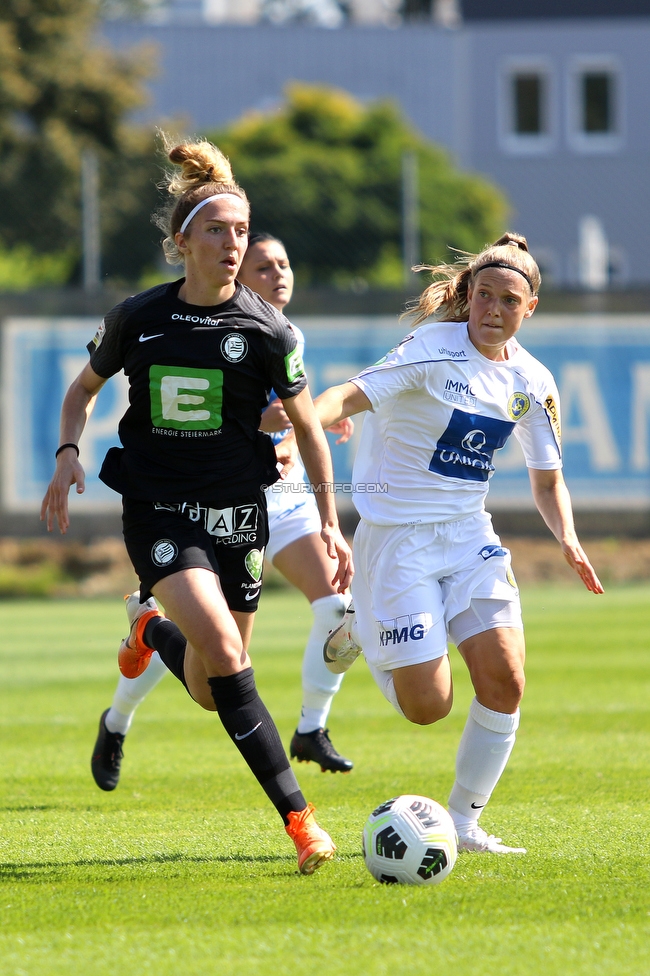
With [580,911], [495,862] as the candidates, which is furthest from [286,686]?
[580,911]

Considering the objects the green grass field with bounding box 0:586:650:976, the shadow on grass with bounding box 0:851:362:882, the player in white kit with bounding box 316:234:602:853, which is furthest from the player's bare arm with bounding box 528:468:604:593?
the shadow on grass with bounding box 0:851:362:882

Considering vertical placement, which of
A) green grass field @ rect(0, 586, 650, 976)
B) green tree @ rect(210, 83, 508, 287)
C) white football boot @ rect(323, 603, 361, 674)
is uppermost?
green tree @ rect(210, 83, 508, 287)

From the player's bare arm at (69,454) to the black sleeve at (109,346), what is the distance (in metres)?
0.04

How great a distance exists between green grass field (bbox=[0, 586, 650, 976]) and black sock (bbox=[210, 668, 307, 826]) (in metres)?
0.27

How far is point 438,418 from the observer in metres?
4.90

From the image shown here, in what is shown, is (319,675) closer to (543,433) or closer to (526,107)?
(543,433)

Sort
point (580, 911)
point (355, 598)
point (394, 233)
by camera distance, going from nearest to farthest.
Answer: point (580, 911) → point (355, 598) → point (394, 233)

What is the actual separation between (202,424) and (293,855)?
1.54 m

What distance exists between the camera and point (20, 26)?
25.7m

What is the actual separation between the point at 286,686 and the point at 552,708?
6.62 feet

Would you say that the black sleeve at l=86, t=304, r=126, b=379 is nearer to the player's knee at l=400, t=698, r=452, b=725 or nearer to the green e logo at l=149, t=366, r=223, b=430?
the green e logo at l=149, t=366, r=223, b=430

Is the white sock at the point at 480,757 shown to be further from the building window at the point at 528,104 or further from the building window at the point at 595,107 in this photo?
the building window at the point at 528,104

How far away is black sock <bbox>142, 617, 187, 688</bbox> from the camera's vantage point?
16.3 ft

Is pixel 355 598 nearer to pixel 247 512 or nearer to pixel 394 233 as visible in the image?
pixel 247 512
